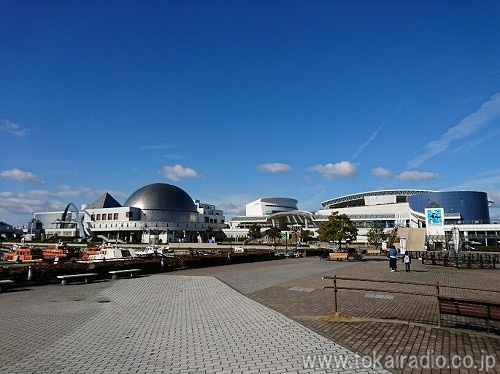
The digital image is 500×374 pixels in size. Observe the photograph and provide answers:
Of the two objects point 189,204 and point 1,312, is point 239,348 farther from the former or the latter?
point 189,204

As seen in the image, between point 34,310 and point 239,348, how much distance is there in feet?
25.5

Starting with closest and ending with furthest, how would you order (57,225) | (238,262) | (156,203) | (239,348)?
(239,348)
(238,262)
(156,203)
(57,225)

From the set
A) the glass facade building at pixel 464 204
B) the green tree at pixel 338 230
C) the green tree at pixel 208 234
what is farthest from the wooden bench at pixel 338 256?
the glass facade building at pixel 464 204

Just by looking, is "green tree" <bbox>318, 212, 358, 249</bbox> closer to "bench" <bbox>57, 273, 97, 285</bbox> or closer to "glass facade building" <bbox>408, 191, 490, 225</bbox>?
"bench" <bbox>57, 273, 97, 285</bbox>

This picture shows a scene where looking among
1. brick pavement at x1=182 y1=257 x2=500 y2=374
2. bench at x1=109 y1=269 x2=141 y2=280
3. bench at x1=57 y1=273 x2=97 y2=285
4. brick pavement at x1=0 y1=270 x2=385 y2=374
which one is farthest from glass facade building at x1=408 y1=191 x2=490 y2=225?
brick pavement at x1=0 y1=270 x2=385 y2=374

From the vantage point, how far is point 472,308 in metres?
8.05

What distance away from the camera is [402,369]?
5.90 m

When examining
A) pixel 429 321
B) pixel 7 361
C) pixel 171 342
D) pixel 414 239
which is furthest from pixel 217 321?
pixel 414 239

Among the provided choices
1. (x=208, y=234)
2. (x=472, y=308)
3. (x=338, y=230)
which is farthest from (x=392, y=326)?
(x=208, y=234)

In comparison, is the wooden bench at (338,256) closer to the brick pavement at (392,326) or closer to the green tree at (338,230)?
the green tree at (338,230)

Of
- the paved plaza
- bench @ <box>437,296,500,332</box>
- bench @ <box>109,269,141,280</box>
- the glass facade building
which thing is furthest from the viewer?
the glass facade building

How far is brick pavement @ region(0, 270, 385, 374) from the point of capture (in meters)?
6.36

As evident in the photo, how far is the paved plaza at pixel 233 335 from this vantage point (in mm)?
6312

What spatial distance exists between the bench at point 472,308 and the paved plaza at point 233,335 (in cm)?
43
